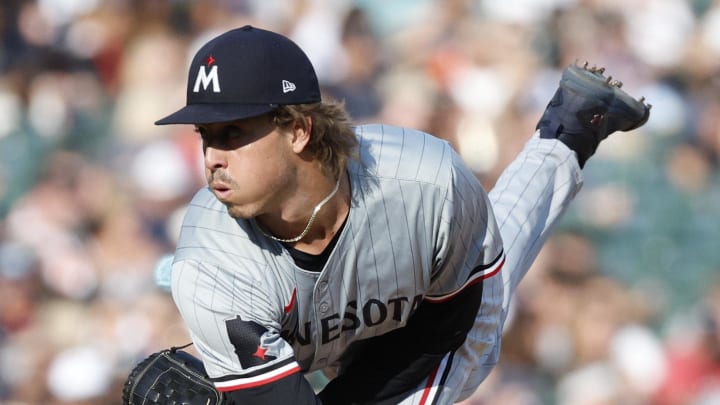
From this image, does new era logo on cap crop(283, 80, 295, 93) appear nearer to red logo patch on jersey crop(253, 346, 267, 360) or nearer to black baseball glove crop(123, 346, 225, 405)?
red logo patch on jersey crop(253, 346, 267, 360)

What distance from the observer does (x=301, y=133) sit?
8.38 ft

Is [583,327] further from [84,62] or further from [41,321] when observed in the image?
[84,62]

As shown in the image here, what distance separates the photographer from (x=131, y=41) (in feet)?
19.8

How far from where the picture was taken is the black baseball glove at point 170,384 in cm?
272

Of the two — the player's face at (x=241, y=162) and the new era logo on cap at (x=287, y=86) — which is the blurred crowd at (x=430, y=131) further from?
the new era logo on cap at (x=287, y=86)

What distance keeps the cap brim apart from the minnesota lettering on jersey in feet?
1.90

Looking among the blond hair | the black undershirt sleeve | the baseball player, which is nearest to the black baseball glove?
the baseball player

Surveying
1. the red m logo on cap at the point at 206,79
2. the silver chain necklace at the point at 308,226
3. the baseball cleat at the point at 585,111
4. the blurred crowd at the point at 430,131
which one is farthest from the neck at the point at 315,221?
the blurred crowd at the point at 430,131

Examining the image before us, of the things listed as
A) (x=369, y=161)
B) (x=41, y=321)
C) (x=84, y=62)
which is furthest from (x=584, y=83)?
(x=84, y=62)

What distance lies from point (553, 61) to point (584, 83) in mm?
2523

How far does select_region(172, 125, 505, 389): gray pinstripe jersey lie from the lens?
254 cm

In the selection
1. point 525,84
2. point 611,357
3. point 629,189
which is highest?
point 525,84

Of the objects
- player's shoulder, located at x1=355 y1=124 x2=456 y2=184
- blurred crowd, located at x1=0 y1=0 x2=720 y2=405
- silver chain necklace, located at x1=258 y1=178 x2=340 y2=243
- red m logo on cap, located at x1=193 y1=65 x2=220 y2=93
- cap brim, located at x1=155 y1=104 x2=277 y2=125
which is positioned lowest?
blurred crowd, located at x1=0 y1=0 x2=720 y2=405

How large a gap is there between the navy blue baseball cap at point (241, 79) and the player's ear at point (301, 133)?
2.1 inches
